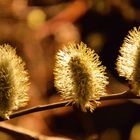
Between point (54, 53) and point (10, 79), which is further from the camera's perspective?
point (54, 53)

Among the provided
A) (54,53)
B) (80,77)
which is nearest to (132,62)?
(80,77)

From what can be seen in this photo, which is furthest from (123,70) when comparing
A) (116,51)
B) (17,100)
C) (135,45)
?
(116,51)

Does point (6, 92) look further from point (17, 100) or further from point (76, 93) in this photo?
point (76, 93)

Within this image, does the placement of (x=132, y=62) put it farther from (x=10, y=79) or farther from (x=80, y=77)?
(x=10, y=79)

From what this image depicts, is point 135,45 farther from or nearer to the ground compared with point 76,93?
farther from the ground

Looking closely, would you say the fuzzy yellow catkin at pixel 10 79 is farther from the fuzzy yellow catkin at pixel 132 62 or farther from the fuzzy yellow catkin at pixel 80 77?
the fuzzy yellow catkin at pixel 132 62

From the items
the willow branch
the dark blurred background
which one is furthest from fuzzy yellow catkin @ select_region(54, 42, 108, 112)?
the dark blurred background
